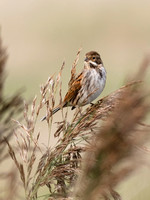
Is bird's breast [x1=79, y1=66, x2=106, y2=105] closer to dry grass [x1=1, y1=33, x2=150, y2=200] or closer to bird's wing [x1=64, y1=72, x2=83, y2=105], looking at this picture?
bird's wing [x1=64, y1=72, x2=83, y2=105]

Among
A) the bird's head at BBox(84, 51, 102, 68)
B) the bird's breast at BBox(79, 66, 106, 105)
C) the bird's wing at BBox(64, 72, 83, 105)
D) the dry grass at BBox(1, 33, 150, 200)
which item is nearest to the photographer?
the dry grass at BBox(1, 33, 150, 200)

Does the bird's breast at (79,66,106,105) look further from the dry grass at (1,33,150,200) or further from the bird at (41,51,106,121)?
the dry grass at (1,33,150,200)

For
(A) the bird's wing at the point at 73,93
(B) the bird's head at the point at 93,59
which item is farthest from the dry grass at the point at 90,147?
(B) the bird's head at the point at 93,59

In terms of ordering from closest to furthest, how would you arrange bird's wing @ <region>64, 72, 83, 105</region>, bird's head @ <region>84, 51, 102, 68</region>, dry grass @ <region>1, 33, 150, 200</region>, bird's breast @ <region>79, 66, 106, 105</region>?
dry grass @ <region>1, 33, 150, 200</region> → bird's wing @ <region>64, 72, 83, 105</region> → bird's breast @ <region>79, 66, 106, 105</region> → bird's head @ <region>84, 51, 102, 68</region>

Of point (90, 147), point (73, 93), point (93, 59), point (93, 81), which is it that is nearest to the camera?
point (90, 147)

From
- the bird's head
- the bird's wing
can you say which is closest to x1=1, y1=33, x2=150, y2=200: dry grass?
the bird's wing

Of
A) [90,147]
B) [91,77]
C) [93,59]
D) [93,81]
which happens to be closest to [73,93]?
[93,81]

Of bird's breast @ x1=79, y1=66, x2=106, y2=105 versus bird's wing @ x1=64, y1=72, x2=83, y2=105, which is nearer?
bird's wing @ x1=64, y1=72, x2=83, y2=105

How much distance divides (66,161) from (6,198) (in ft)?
1.66

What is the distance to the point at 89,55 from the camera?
362 centimetres

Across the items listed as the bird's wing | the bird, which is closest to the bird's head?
the bird

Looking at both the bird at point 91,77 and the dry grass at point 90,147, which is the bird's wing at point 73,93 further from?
the dry grass at point 90,147

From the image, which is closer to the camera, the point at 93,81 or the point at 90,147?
the point at 90,147

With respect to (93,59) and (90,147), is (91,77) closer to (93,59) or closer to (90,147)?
(93,59)
